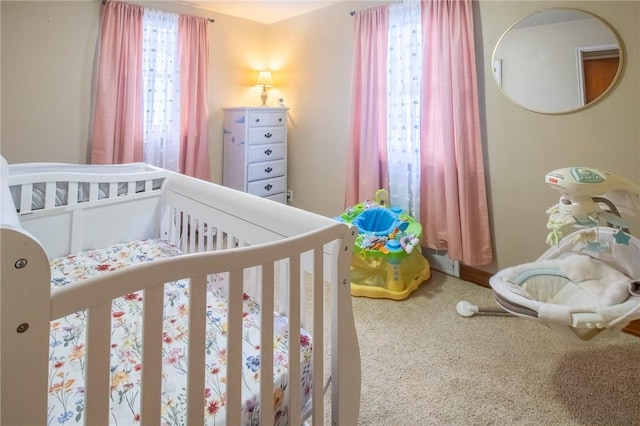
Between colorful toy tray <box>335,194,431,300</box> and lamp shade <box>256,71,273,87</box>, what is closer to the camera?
colorful toy tray <box>335,194,431,300</box>

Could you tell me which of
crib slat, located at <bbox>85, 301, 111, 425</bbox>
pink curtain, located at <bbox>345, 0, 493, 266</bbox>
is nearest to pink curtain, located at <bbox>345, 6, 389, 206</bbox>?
pink curtain, located at <bbox>345, 0, 493, 266</bbox>

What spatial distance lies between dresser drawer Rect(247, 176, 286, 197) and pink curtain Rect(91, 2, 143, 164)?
1.02 m

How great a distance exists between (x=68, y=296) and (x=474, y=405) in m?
1.50

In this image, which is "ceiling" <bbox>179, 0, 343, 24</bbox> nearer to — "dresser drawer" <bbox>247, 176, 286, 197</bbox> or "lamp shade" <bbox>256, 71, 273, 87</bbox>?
"lamp shade" <bbox>256, 71, 273, 87</bbox>

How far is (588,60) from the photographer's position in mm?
2010

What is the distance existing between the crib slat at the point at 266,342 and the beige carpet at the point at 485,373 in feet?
2.40

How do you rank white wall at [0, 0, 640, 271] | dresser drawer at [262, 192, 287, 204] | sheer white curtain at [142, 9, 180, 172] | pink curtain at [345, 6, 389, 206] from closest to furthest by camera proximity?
1. white wall at [0, 0, 640, 271]
2. pink curtain at [345, 6, 389, 206]
3. sheer white curtain at [142, 9, 180, 172]
4. dresser drawer at [262, 192, 287, 204]

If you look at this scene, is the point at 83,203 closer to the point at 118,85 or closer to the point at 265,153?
the point at 118,85

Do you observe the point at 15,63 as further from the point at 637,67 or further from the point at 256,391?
the point at 637,67

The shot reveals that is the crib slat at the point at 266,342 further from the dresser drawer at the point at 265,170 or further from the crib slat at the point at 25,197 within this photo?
the dresser drawer at the point at 265,170

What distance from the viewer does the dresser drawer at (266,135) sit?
3334 millimetres

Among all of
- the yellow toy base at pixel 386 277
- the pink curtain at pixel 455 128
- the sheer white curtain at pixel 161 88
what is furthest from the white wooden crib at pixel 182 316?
the pink curtain at pixel 455 128

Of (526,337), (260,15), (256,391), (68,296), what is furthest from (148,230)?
(260,15)

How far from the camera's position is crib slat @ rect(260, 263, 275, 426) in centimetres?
82
